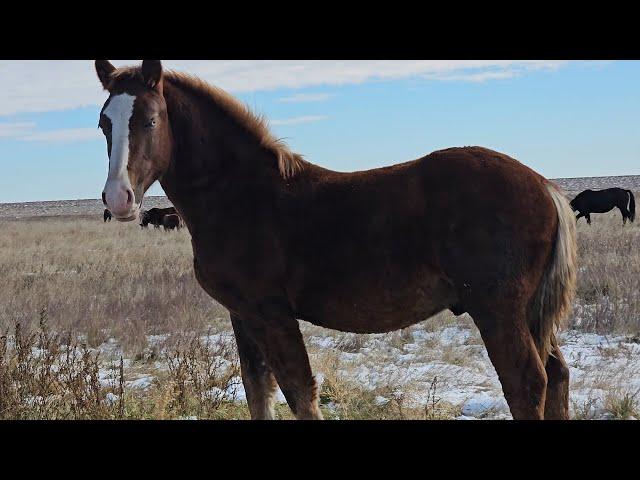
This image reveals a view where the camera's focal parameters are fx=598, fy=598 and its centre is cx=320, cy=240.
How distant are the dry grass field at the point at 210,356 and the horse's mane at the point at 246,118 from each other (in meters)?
1.90

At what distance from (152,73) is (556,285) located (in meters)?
2.80

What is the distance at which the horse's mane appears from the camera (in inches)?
158

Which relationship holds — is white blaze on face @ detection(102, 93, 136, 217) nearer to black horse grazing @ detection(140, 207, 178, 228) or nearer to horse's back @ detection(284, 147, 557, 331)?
horse's back @ detection(284, 147, 557, 331)

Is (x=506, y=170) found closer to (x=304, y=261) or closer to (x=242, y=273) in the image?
(x=304, y=261)

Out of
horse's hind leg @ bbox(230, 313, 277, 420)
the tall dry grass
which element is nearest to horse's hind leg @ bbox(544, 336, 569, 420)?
horse's hind leg @ bbox(230, 313, 277, 420)

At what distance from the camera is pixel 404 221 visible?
3615mm

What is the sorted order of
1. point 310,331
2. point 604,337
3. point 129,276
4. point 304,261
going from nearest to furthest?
point 304,261 → point 604,337 → point 310,331 → point 129,276

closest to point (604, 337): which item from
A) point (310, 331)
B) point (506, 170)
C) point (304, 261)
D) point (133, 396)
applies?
point (310, 331)

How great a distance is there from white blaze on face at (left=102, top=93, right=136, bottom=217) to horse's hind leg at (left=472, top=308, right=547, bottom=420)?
218 cm

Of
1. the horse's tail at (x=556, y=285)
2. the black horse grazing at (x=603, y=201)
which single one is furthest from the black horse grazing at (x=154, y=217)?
the horse's tail at (x=556, y=285)

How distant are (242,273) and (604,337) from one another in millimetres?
4699

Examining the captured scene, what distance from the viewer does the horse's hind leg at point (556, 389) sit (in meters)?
3.83

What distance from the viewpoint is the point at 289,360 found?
12.1ft

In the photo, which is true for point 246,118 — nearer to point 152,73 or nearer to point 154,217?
point 152,73
